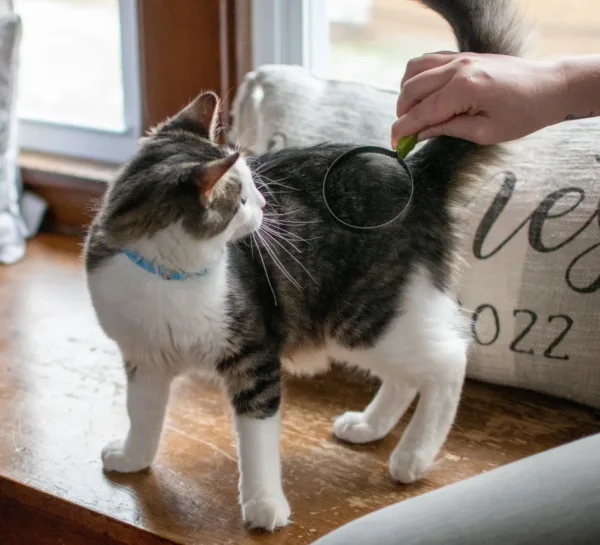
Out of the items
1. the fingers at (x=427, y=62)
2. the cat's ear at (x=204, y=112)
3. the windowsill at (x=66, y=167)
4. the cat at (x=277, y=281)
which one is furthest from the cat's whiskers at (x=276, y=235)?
the windowsill at (x=66, y=167)

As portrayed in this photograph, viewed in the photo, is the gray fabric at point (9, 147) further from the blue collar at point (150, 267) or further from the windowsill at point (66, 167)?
the blue collar at point (150, 267)

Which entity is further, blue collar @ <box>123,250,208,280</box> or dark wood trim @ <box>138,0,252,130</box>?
dark wood trim @ <box>138,0,252,130</box>

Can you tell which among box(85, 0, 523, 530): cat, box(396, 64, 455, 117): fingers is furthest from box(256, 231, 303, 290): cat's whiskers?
box(396, 64, 455, 117): fingers

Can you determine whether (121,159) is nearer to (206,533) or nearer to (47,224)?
(47,224)

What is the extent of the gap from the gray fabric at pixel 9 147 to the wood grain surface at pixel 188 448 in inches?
14.3

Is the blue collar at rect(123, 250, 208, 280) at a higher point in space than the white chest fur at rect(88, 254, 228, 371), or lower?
higher

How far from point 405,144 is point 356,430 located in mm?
456

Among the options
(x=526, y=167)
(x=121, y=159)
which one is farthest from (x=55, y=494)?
(x=121, y=159)

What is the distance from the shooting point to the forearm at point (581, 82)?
1.03 m

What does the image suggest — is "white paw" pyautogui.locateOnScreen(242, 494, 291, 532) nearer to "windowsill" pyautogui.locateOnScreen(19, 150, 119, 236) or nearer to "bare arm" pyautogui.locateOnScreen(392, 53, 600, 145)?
"bare arm" pyautogui.locateOnScreen(392, 53, 600, 145)

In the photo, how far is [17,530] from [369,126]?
85cm

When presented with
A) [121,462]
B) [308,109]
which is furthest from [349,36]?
[121,462]

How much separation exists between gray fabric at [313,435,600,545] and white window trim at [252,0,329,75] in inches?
47.6

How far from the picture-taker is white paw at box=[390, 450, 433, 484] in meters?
1.15
